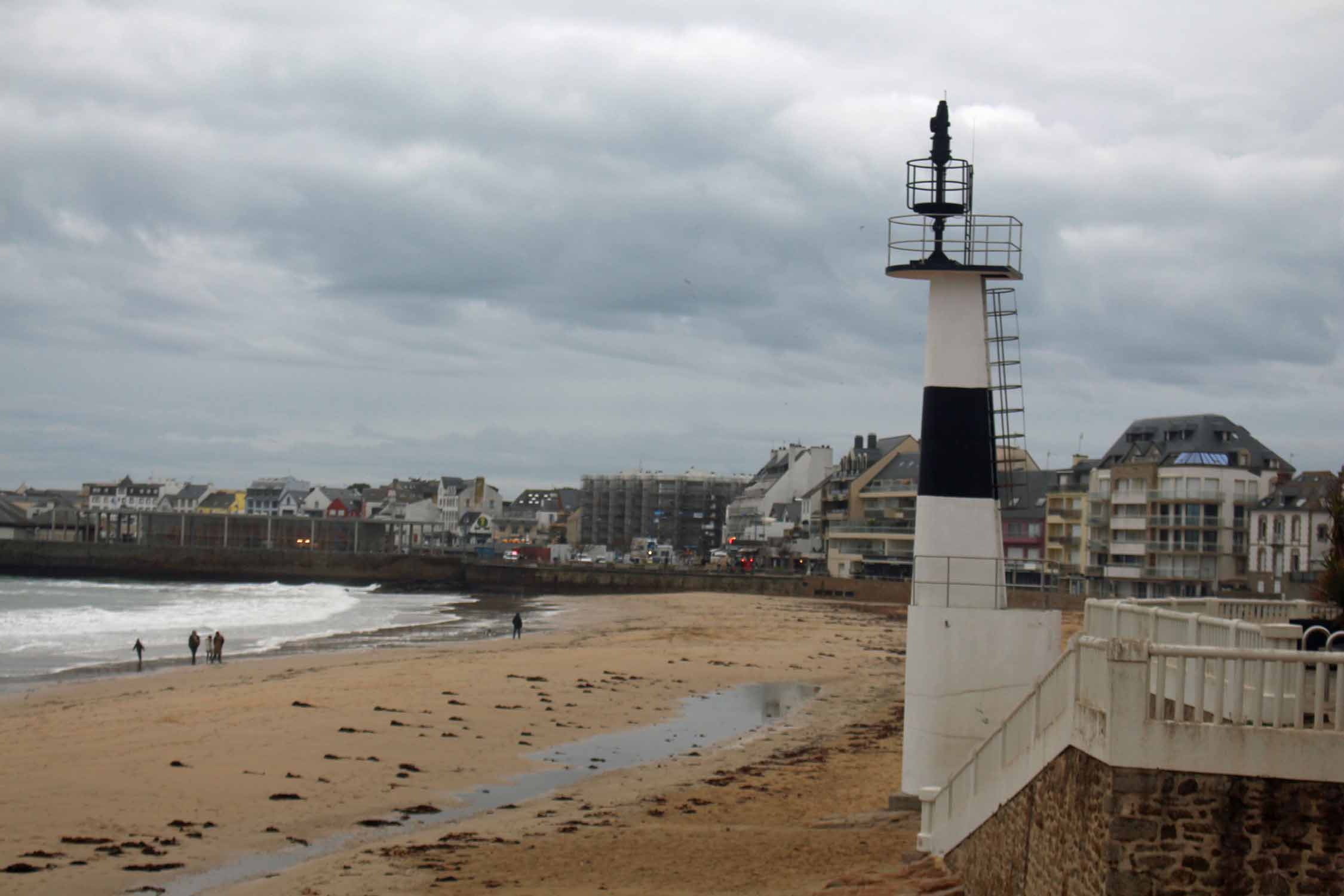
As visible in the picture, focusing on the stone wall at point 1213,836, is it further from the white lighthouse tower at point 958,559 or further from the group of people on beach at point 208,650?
the group of people on beach at point 208,650

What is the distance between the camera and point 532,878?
11883 millimetres

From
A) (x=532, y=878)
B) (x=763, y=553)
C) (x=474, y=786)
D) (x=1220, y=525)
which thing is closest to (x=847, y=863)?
(x=532, y=878)

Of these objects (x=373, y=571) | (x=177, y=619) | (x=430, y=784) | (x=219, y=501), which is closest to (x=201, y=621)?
(x=177, y=619)

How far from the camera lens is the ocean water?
115 feet

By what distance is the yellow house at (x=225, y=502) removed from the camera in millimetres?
173750

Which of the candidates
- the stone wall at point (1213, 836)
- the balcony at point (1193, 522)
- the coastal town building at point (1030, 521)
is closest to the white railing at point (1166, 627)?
the stone wall at point (1213, 836)

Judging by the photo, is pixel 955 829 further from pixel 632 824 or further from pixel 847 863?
pixel 632 824

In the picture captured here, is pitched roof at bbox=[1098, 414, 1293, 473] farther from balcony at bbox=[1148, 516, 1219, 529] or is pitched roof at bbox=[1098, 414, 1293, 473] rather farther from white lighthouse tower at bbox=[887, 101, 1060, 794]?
white lighthouse tower at bbox=[887, 101, 1060, 794]

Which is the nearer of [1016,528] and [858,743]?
[858,743]

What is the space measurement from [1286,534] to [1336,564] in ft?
148

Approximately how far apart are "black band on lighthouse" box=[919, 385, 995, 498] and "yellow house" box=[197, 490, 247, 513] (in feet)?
556

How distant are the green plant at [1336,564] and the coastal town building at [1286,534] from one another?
134 ft

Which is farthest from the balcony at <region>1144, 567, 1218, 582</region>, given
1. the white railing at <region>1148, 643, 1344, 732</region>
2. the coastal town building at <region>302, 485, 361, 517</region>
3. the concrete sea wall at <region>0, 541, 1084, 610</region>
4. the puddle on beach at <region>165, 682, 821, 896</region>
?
the coastal town building at <region>302, 485, 361, 517</region>

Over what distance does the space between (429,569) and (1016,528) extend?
43.3 m
